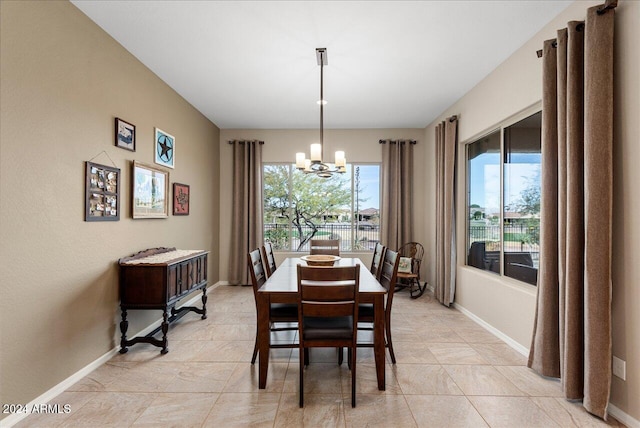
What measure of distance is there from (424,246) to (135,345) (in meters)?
4.47

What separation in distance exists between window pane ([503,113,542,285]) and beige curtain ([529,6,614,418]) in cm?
53

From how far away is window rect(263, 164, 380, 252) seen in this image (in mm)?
A: 5684

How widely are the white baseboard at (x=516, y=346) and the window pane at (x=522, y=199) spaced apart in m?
0.60

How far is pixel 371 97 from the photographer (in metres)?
4.09

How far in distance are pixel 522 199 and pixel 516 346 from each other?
1.40 meters

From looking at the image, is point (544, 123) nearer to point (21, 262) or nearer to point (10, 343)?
point (21, 262)

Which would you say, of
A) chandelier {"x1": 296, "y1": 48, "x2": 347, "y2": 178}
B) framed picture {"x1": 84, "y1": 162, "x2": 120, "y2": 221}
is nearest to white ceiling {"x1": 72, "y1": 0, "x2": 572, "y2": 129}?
chandelier {"x1": 296, "y1": 48, "x2": 347, "y2": 178}

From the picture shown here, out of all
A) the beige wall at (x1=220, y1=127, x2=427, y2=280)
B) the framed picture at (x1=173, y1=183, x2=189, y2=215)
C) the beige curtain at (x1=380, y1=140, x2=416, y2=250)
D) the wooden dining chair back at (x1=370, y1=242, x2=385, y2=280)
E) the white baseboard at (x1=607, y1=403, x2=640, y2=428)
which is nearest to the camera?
the white baseboard at (x1=607, y1=403, x2=640, y2=428)

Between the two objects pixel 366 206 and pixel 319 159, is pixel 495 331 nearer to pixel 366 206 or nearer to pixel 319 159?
pixel 319 159

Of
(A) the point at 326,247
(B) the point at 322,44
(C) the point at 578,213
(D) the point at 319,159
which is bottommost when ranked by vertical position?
(A) the point at 326,247

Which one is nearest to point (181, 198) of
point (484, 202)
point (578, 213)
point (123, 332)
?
point (123, 332)

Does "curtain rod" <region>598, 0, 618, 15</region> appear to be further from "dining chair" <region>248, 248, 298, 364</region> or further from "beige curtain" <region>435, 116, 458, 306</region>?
"dining chair" <region>248, 248, 298, 364</region>

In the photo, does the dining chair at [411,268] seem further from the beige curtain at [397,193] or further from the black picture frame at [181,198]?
the black picture frame at [181,198]

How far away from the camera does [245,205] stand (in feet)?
18.0
